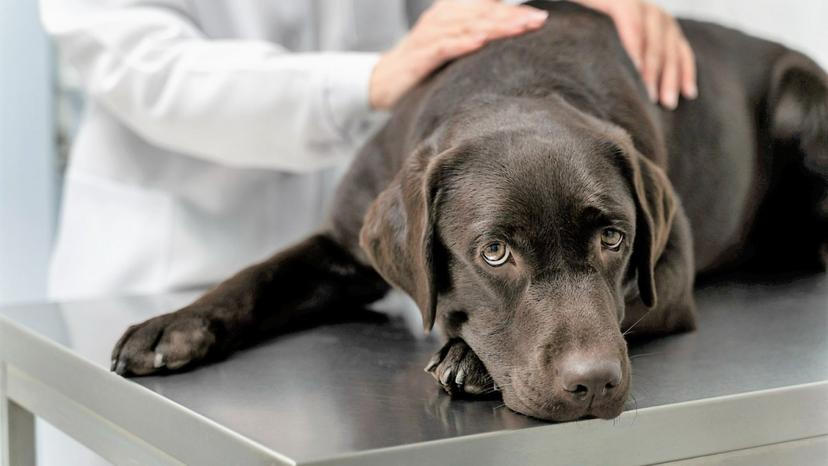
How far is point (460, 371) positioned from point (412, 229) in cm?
Result: 21

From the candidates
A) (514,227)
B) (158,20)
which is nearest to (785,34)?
(158,20)

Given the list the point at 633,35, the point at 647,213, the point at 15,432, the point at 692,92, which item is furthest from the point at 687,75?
the point at 15,432

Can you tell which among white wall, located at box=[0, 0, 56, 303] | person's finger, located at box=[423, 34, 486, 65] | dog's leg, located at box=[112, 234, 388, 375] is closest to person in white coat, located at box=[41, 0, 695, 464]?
person's finger, located at box=[423, 34, 486, 65]

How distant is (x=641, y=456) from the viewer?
39.4 inches

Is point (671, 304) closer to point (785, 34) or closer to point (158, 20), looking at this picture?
point (158, 20)

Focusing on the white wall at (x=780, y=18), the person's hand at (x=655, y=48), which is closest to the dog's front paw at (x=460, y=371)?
the person's hand at (x=655, y=48)

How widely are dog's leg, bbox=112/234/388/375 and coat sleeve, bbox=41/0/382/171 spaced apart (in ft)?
0.81

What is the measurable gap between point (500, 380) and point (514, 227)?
0.17 metres

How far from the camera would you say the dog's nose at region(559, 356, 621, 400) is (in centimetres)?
99

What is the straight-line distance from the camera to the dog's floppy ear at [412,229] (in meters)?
1.22

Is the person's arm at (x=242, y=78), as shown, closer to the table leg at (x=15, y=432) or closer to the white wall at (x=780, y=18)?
the table leg at (x=15, y=432)

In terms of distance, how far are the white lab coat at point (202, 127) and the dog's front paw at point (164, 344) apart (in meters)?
0.55

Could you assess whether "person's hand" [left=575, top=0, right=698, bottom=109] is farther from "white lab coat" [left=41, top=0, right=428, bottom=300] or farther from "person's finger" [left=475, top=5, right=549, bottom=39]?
"white lab coat" [left=41, top=0, right=428, bottom=300]

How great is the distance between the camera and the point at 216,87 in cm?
174
